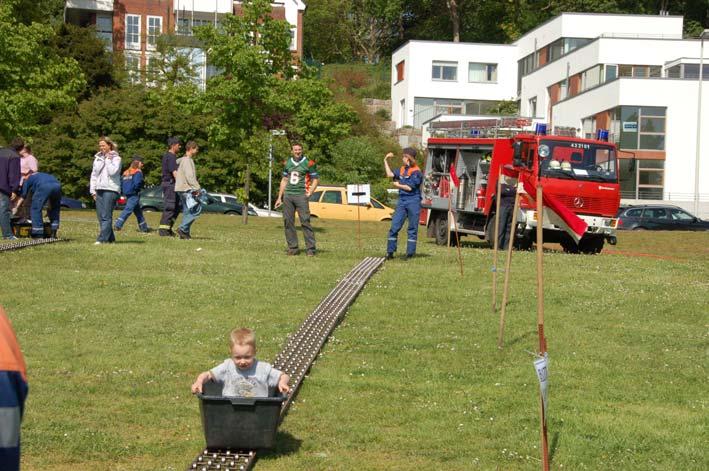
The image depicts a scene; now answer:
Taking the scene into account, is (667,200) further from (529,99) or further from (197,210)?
(197,210)

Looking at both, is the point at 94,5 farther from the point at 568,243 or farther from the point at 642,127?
the point at 568,243

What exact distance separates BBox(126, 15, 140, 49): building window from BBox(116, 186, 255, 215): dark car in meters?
32.1

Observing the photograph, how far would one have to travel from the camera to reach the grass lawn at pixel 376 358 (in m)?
8.95

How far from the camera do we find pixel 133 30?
83500 millimetres

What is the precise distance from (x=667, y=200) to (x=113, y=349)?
55.1 meters

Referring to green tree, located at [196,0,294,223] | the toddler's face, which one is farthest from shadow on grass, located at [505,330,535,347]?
green tree, located at [196,0,294,223]

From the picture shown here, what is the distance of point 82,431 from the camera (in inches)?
362

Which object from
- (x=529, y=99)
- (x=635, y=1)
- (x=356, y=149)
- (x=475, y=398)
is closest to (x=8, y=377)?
(x=475, y=398)

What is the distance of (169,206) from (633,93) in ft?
141

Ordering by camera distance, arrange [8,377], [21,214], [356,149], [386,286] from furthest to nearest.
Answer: [356,149], [21,214], [386,286], [8,377]

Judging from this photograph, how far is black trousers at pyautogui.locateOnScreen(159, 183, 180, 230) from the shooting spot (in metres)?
25.7

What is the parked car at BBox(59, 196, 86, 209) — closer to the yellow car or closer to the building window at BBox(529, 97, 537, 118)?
the yellow car

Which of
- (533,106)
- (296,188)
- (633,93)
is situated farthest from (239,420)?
(533,106)

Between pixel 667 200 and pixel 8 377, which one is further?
pixel 667 200
